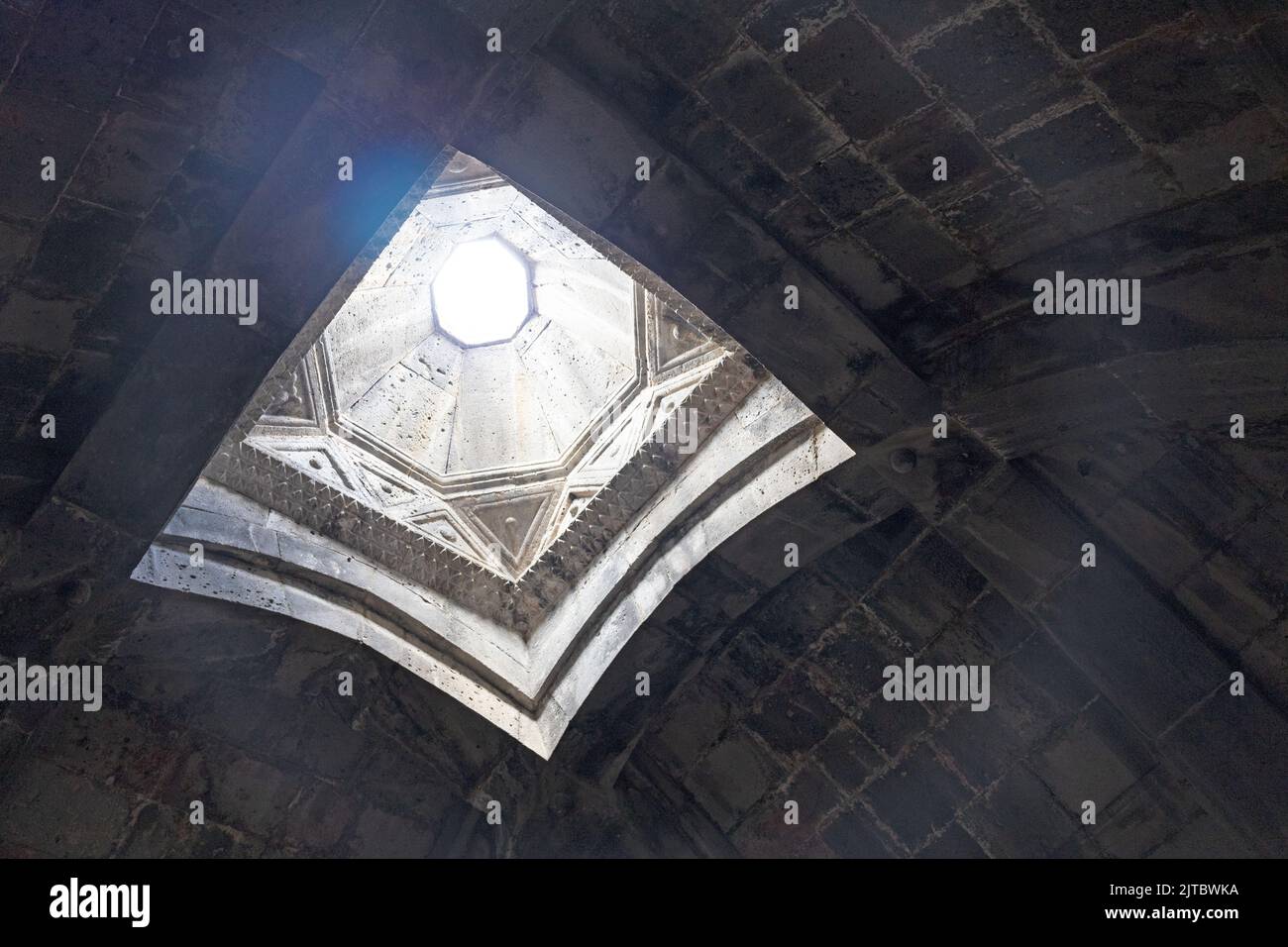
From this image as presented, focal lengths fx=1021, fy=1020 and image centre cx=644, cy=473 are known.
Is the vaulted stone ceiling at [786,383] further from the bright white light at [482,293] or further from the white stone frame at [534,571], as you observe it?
the bright white light at [482,293]

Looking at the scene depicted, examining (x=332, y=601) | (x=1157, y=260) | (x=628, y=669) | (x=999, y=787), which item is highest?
(x=1157, y=260)

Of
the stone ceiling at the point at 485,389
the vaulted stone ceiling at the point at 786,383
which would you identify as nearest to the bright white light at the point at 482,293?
the stone ceiling at the point at 485,389

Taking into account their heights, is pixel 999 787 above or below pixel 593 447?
below

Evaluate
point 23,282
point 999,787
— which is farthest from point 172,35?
point 999,787

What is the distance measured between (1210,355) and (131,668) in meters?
5.14

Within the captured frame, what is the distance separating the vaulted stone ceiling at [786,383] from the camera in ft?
11.7

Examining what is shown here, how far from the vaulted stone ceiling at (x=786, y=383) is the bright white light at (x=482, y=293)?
3298 mm

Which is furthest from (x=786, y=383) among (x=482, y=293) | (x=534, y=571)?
(x=482, y=293)

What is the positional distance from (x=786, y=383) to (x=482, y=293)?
13.8ft

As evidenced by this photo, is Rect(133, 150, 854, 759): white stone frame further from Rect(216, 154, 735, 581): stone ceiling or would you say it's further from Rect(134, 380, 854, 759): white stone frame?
Rect(216, 154, 735, 581): stone ceiling

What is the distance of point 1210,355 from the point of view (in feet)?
13.7

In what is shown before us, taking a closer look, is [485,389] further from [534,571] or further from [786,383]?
[786,383]
